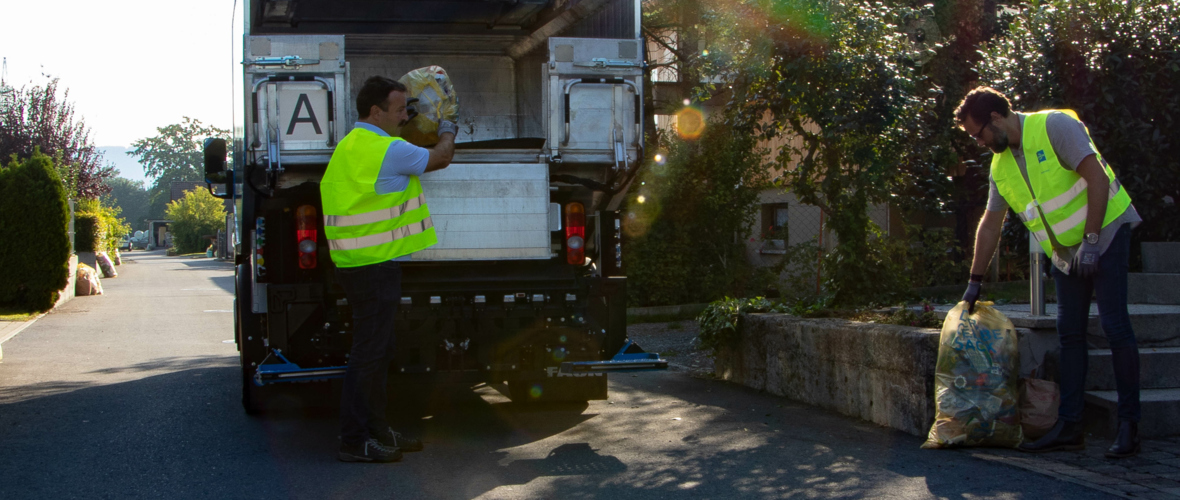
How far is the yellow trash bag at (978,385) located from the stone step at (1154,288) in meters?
2.10

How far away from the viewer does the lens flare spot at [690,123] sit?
1415 centimetres

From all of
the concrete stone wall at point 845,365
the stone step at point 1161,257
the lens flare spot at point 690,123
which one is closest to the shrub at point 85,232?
the lens flare spot at point 690,123

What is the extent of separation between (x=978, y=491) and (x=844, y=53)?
3.70m

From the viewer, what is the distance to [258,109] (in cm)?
525

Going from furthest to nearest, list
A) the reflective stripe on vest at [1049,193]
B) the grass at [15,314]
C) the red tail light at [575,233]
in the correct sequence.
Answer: the grass at [15,314] < the red tail light at [575,233] < the reflective stripe on vest at [1049,193]

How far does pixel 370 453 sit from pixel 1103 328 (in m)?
3.43

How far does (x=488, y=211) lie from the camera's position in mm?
5465

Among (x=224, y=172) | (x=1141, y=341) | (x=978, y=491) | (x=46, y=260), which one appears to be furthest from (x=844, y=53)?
(x=46, y=260)

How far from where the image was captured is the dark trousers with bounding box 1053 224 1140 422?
4520 millimetres

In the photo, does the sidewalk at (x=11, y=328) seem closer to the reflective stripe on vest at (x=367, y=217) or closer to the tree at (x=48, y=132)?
the reflective stripe on vest at (x=367, y=217)

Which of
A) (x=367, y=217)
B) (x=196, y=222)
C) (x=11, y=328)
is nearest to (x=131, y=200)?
(x=196, y=222)

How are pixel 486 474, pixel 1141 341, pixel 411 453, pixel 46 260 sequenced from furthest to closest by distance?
pixel 46 260 < pixel 1141 341 < pixel 411 453 < pixel 486 474

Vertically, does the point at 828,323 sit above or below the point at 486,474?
above

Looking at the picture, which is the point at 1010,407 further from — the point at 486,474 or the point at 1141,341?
the point at 486,474
